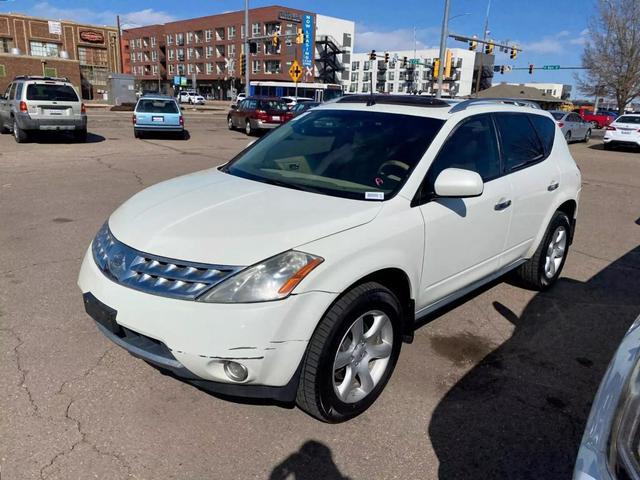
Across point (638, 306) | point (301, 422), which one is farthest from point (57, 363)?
point (638, 306)

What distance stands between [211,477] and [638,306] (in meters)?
4.23

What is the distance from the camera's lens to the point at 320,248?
2.50 metres

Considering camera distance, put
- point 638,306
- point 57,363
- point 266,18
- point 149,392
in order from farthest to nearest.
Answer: point 266,18 < point 638,306 < point 57,363 < point 149,392

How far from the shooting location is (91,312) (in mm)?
2803

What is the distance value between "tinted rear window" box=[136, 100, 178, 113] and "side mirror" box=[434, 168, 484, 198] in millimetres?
17353

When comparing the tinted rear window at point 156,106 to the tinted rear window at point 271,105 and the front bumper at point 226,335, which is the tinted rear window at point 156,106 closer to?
the tinted rear window at point 271,105

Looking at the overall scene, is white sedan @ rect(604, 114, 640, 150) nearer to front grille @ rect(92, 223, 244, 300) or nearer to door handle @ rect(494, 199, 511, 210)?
door handle @ rect(494, 199, 511, 210)

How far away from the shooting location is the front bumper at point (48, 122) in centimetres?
1460

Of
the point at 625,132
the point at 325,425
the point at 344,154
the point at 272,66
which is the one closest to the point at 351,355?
the point at 325,425

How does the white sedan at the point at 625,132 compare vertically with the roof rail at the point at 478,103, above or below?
below

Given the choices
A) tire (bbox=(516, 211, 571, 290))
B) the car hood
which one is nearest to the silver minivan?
the car hood

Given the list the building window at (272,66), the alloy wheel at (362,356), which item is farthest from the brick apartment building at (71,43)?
the alloy wheel at (362,356)

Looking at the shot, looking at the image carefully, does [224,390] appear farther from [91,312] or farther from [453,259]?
[453,259]

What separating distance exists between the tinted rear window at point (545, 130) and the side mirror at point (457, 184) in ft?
6.56
